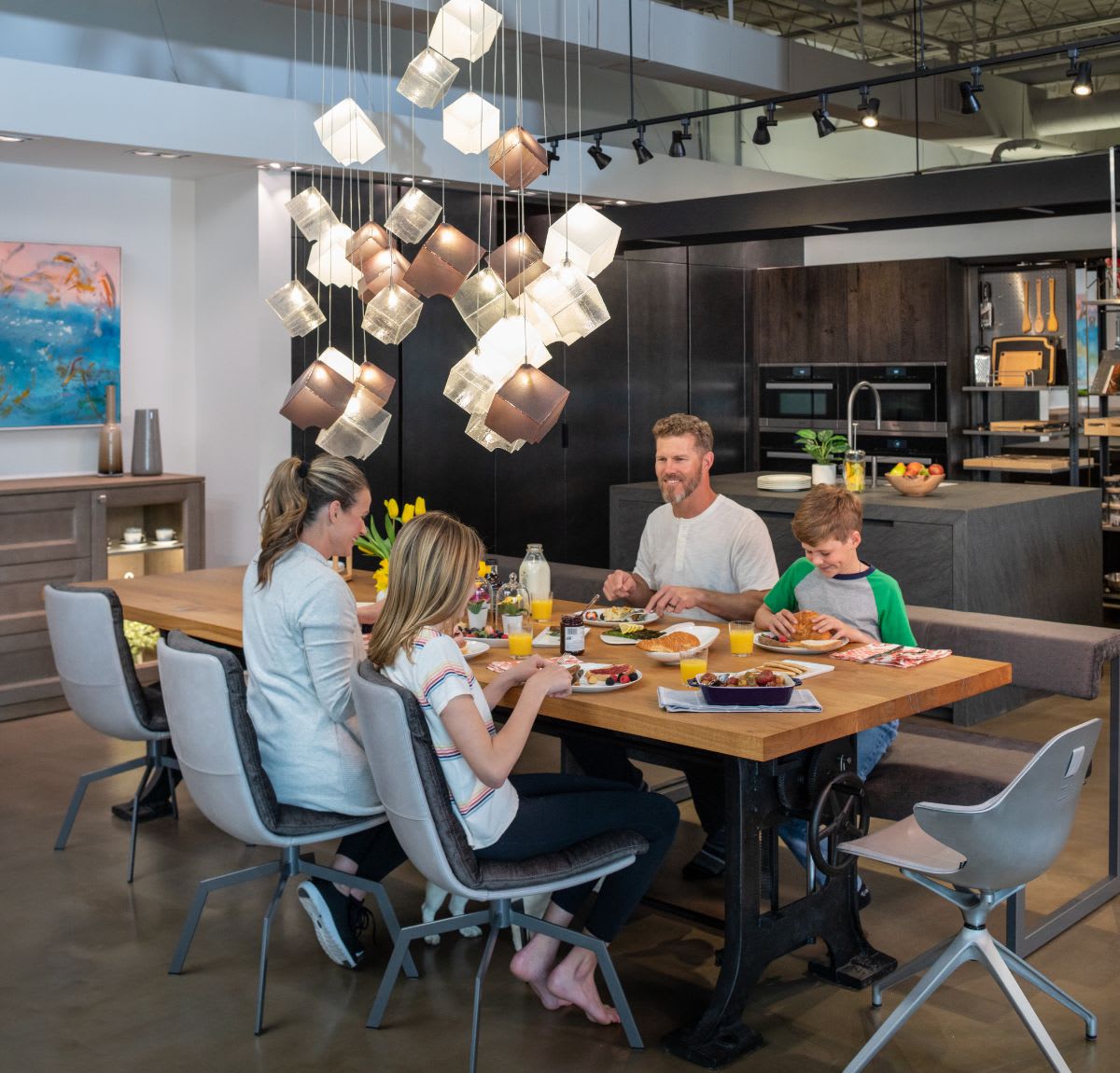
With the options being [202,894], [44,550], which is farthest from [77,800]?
[44,550]

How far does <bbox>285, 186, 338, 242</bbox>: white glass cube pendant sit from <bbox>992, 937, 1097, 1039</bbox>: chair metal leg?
11.1ft

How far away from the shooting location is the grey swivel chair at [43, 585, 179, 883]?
163 inches

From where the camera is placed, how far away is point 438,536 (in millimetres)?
3020

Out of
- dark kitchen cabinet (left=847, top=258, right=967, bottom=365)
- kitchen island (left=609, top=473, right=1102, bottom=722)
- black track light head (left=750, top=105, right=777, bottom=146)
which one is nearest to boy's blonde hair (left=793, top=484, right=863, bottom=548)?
kitchen island (left=609, top=473, right=1102, bottom=722)

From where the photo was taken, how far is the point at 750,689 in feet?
10.1

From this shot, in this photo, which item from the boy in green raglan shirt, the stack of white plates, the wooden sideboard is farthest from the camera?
the stack of white plates

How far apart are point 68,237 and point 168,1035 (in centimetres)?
466

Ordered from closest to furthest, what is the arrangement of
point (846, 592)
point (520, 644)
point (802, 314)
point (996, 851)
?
point (996, 851) → point (520, 644) → point (846, 592) → point (802, 314)

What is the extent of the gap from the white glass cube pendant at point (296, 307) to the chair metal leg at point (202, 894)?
2.21 m

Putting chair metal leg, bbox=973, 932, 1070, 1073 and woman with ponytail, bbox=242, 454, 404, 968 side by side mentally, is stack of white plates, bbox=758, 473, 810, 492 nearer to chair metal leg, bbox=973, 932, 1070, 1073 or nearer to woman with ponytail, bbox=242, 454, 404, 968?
woman with ponytail, bbox=242, 454, 404, 968

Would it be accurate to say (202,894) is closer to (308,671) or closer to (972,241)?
(308,671)

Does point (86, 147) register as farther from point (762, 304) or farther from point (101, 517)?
point (762, 304)

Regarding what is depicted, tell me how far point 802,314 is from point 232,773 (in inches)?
282

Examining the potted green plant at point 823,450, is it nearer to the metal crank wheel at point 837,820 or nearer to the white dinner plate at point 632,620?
the white dinner plate at point 632,620
